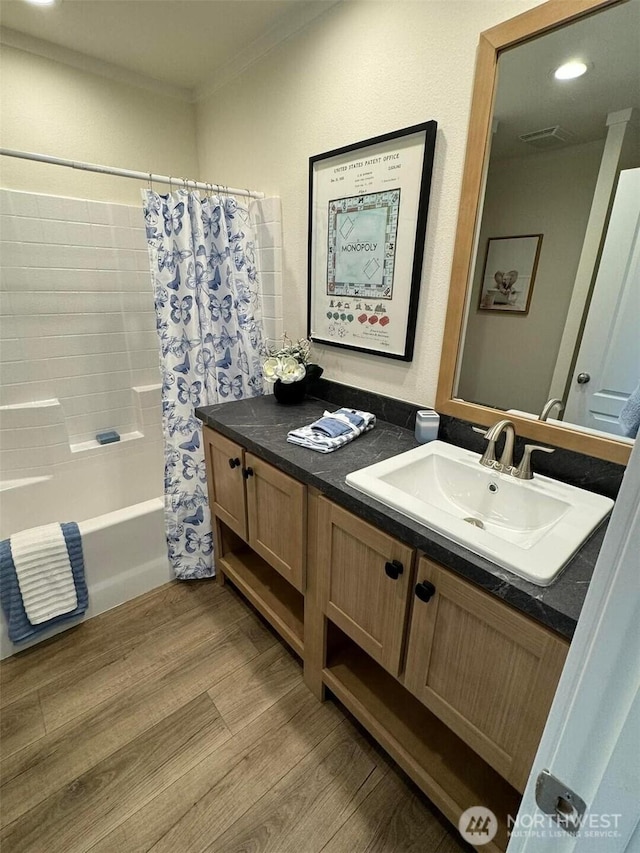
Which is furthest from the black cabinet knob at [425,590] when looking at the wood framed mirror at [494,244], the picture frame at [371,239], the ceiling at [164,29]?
the ceiling at [164,29]

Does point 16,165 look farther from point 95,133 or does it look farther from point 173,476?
point 173,476

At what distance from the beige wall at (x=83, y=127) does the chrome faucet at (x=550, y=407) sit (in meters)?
2.39

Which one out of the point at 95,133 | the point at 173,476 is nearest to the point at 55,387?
the point at 173,476

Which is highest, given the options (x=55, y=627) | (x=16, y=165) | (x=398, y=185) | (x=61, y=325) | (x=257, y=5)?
(x=257, y=5)

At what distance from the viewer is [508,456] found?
116 centimetres

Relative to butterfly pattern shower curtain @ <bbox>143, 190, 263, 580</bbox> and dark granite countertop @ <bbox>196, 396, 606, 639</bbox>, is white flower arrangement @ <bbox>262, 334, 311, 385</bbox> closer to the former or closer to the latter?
dark granite countertop @ <bbox>196, 396, 606, 639</bbox>

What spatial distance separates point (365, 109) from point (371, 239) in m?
0.44

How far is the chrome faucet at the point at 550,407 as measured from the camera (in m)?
1.16

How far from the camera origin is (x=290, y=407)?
1771mm

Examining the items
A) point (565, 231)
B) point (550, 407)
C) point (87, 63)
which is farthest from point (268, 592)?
point (87, 63)

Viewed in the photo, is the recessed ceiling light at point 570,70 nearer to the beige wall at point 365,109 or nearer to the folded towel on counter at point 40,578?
the beige wall at point 365,109

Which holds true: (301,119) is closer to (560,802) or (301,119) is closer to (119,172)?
(119,172)

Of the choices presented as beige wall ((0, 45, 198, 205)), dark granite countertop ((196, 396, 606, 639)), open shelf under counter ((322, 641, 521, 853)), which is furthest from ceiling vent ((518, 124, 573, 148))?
beige wall ((0, 45, 198, 205))

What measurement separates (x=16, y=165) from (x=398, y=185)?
1.88 meters
